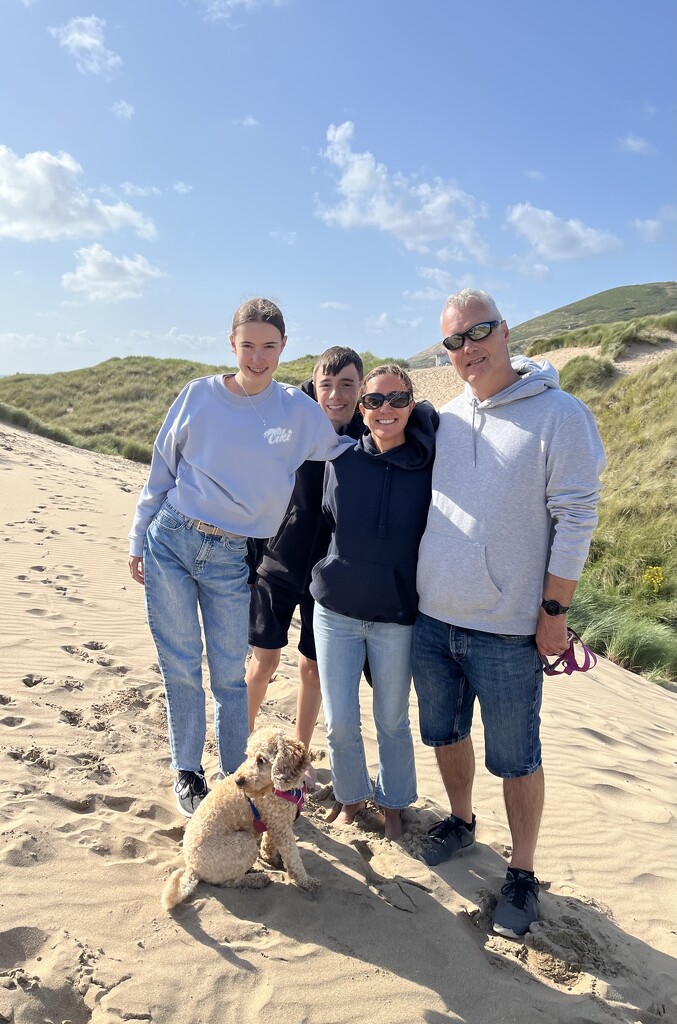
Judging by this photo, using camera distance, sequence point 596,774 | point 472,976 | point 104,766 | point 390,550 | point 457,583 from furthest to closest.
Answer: point 596,774 < point 104,766 < point 390,550 < point 457,583 < point 472,976

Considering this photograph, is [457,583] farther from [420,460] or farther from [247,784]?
[247,784]

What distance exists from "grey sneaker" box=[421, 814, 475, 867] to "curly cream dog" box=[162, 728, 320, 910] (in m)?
0.70

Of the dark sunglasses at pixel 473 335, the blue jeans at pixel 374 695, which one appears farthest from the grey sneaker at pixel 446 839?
the dark sunglasses at pixel 473 335

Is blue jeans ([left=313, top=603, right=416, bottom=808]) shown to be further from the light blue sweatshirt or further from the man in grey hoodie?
the light blue sweatshirt

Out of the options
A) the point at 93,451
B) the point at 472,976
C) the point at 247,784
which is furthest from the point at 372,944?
the point at 93,451

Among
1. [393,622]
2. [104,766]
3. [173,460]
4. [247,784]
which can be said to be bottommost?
[104,766]

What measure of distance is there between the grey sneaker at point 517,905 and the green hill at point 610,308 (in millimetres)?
59600

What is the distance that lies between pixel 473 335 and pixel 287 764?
2.02 meters

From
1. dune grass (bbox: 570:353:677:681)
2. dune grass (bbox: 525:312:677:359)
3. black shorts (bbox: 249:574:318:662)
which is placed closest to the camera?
black shorts (bbox: 249:574:318:662)

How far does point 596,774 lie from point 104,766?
3513 mm

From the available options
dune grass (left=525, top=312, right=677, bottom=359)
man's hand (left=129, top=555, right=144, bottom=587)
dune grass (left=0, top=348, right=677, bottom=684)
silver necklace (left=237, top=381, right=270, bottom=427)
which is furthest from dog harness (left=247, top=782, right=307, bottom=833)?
dune grass (left=525, top=312, right=677, bottom=359)

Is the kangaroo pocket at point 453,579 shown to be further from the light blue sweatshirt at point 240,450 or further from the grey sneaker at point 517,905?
the grey sneaker at point 517,905

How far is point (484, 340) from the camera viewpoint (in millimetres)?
3045

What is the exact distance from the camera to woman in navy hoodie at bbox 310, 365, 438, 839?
3193 millimetres
